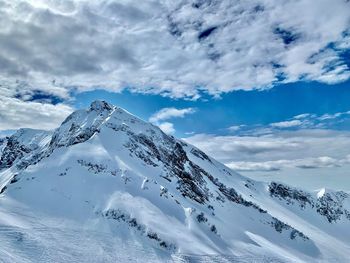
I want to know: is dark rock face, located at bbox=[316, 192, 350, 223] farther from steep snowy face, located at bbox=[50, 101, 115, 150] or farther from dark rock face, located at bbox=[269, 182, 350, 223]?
steep snowy face, located at bbox=[50, 101, 115, 150]

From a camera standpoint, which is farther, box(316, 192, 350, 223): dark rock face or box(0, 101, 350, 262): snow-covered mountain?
box(316, 192, 350, 223): dark rock face

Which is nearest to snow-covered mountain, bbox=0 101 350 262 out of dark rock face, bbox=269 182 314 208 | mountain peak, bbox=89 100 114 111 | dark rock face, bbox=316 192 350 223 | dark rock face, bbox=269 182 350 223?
mountain peak, bbox=89 100 114 111

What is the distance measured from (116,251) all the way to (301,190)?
472 feet

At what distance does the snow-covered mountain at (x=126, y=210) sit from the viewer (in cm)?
5400

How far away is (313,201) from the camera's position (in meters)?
177

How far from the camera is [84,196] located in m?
67.9

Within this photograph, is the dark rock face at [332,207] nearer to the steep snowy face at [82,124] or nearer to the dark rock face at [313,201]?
the dark rock face at [313,201]

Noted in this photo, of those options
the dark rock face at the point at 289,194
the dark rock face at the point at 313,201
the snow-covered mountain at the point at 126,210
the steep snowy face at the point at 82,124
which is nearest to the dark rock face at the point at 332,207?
the dark rock face at the point at 313,201

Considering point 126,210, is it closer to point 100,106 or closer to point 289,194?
point 100,106

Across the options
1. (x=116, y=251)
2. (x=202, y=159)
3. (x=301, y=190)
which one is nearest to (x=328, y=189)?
(x=301, y=190)

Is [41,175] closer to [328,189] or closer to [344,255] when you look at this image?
[344,255]

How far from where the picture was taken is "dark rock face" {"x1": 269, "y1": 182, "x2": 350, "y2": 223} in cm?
16850

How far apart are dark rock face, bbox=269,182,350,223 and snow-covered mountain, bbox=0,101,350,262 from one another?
51565 millimetres

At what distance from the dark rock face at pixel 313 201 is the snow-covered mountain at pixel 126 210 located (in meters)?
51.6
